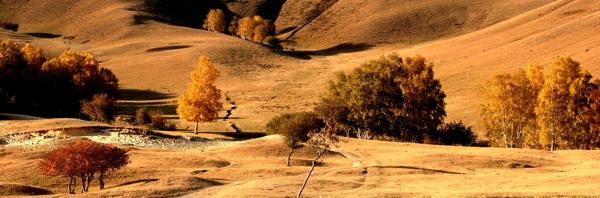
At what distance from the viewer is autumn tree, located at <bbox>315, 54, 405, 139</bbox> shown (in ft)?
196

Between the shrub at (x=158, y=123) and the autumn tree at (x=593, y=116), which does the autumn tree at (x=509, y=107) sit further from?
the shrub at (x=158, y=123)

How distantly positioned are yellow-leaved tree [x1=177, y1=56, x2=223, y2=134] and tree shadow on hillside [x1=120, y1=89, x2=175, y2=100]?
34115mm

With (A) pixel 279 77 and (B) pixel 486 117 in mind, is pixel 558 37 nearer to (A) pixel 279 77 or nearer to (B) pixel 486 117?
(B) pixel 486 117

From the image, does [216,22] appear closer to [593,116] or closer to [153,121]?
[153,121]

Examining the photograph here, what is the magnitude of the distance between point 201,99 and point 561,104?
41784 millimetres

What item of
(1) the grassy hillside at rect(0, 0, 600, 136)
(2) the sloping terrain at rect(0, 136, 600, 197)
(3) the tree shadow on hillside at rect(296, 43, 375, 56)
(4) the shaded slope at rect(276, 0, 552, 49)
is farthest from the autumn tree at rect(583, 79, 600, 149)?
(4) the shaded slope at rect(276, 0, 552, 49)

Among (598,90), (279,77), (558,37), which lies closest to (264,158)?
(598,90)

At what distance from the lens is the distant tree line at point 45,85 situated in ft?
223

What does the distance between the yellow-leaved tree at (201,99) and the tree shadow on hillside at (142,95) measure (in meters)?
34.1

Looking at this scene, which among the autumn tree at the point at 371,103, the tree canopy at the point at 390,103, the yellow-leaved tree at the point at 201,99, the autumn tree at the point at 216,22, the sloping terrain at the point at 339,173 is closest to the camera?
the sloping terrain at the point at 339,173

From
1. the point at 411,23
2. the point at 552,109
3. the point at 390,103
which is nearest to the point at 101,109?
the point at 390,103

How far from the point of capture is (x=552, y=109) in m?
49.9

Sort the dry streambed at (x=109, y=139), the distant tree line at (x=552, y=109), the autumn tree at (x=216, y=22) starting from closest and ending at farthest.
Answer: the dry streambed at (x=109, y=139), the distant tree line at (x=552, y=109), the autumn tree at (x=216, y=22)

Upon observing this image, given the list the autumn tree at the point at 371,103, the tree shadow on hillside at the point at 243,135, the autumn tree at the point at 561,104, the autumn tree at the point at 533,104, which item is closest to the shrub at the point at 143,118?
the tree shadow on hillside at the point at 243,135
